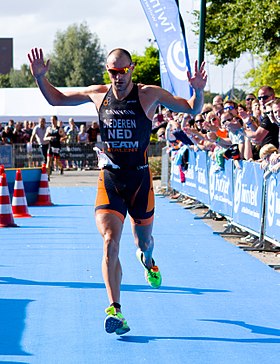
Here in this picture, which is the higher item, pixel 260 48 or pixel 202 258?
pixel 260 48

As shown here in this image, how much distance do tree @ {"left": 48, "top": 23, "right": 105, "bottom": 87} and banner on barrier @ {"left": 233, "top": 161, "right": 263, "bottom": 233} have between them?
96682 mm

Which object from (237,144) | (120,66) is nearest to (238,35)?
(237,144)

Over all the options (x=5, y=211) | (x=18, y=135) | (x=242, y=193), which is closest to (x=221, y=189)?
(x=242, y=193)

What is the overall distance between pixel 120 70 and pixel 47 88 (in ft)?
2.28

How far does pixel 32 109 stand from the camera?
4519 cm

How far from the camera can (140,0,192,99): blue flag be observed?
19219 mm

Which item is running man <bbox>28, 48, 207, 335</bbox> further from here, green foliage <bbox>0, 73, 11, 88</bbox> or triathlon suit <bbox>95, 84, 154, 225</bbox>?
green foliage <bbox>0, 73, 11, 88</bbox>

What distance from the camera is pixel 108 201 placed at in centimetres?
767

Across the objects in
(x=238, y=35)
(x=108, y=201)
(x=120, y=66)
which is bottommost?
(x=108, y=201)

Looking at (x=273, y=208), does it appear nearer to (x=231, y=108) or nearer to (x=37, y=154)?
(x=231, y=108)

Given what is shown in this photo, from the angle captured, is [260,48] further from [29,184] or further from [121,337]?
[121,337]

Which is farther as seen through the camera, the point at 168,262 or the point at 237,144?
the point at 237,144

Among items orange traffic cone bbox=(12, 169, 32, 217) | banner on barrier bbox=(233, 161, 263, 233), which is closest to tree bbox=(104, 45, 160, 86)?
orange traffic cone bbox=(12, 169, 32, 217)

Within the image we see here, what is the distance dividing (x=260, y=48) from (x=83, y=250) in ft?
52.0
